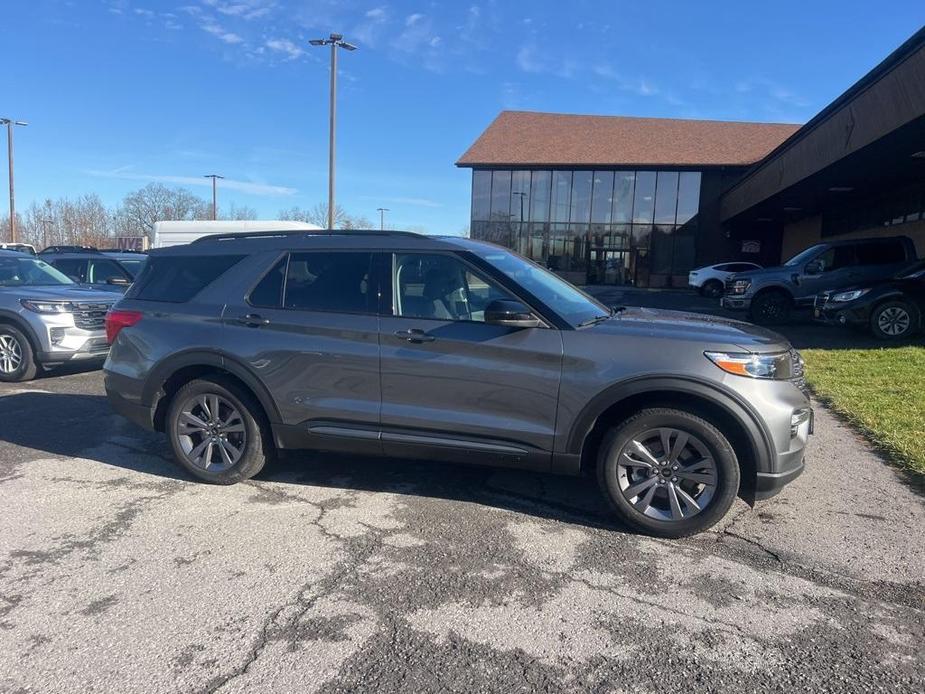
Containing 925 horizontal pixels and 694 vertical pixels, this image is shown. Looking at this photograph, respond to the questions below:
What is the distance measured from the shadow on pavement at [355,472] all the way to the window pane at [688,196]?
118ft

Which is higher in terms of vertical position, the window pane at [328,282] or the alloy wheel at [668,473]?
the window pane at [328,282]

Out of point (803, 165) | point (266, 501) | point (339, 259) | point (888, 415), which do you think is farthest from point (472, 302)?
point (803, 165)

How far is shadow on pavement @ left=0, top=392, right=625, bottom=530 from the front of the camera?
4.37 m

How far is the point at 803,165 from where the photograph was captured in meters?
16.5

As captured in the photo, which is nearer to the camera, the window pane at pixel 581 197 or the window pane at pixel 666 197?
the window pane at pixel 666 197

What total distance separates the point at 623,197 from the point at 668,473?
36.5 m

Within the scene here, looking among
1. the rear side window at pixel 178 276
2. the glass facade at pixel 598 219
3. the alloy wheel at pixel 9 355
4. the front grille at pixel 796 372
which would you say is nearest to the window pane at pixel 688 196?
the glass facade at pixel 598 219

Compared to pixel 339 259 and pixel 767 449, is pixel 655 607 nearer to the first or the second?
pixel 767 449

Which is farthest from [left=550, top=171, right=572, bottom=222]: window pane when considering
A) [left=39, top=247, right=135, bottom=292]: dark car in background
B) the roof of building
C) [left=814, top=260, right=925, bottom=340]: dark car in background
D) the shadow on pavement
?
the shadow on pavement

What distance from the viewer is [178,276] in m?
4.97

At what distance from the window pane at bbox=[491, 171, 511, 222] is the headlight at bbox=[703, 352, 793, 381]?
3613 cm

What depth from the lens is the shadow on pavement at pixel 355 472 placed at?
14.3 feet

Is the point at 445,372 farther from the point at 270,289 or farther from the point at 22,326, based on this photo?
the point at 22,326

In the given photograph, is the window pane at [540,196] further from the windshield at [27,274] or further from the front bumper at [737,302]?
the windshield at [27,274]
